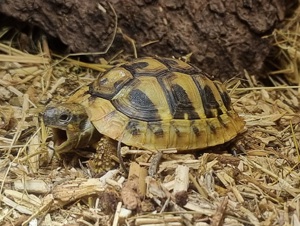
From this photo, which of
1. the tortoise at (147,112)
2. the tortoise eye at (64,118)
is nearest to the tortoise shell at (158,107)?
the tortoise at (147,112)

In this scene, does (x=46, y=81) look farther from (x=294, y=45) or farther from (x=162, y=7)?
(x=294, y=45)

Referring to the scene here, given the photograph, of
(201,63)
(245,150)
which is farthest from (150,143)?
(201,63)

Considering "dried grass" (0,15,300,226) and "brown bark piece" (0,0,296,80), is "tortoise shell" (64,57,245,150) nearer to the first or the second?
"dried grass" (0,15,300,226)

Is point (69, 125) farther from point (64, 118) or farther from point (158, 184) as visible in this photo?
point (158, 184)

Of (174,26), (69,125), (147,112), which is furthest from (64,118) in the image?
(174,26)

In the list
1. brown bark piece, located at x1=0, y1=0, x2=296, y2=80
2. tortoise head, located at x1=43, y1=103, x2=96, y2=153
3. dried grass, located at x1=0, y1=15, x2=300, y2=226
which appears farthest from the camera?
brown bark piece, located at x1=0, y1=0, x2=296, y2=80

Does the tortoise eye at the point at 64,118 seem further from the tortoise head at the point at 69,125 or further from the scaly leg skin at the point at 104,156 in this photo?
the scaly leg skin at the point at 104,156

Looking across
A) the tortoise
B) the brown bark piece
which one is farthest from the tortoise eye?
the brown bark piece
